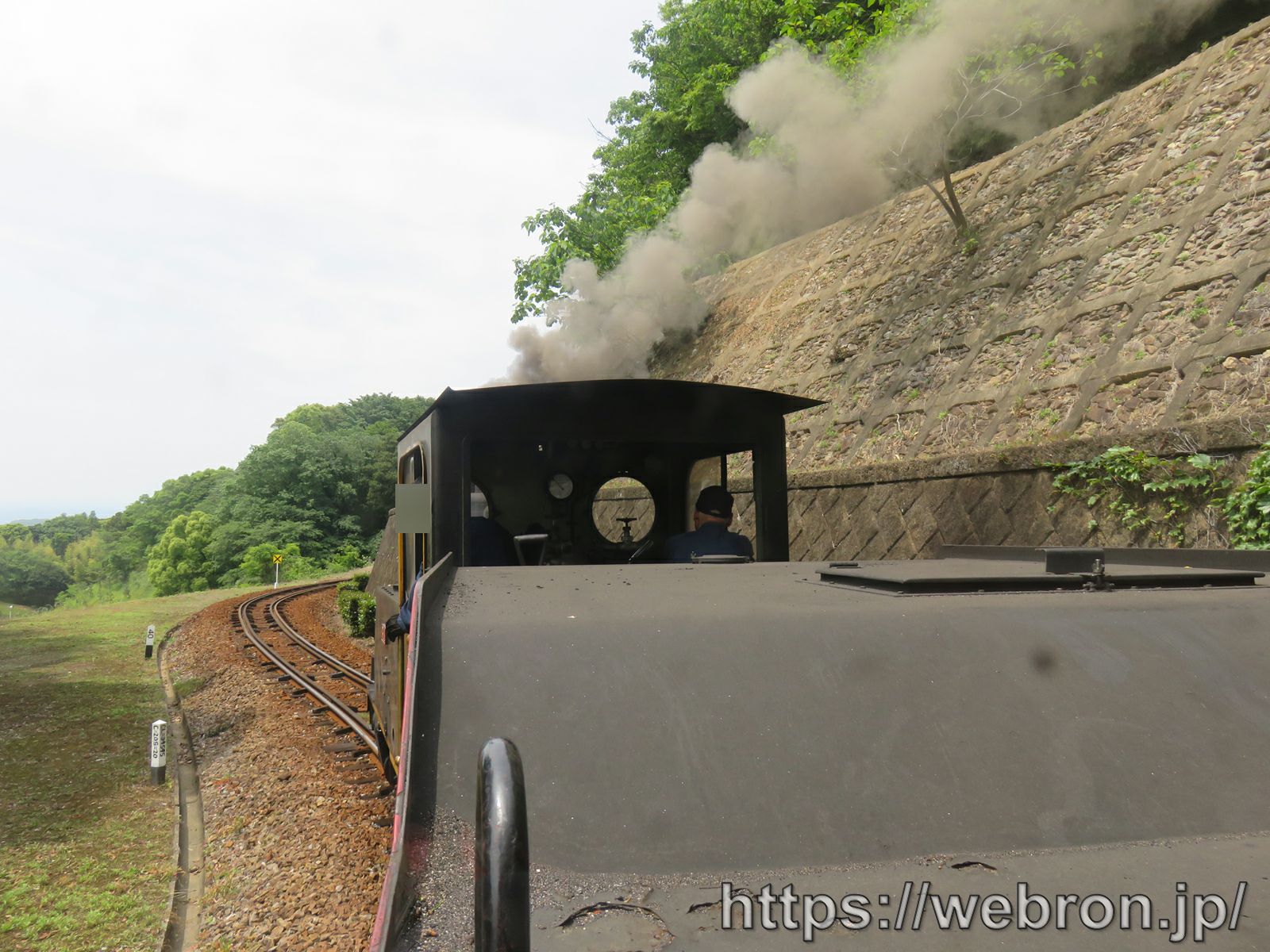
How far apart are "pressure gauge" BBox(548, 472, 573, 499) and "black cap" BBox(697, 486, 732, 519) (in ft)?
4.20

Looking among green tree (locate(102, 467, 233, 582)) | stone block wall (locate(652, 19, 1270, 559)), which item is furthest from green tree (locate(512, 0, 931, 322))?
green tree (locate(102, 467, 233, 582))

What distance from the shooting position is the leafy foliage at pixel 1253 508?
625 centimetres

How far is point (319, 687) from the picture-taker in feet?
34.3

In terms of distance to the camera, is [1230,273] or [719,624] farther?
[1230,273]

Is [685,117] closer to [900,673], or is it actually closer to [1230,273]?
[1230,273]

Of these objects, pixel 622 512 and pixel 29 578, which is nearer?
pixel 622 512

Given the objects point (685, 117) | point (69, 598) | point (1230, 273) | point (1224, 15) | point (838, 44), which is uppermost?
point (685, 117)

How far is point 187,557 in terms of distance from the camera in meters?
61.7

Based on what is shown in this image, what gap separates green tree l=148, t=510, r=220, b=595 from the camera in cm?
6094

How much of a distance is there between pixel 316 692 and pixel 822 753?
9.36 m

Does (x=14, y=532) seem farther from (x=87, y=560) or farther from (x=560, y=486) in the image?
(x=560, y=486)

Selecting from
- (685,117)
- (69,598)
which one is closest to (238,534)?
(685,117)

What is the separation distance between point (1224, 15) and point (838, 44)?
7324mm

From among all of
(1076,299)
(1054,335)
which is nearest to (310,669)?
(1054,335)
